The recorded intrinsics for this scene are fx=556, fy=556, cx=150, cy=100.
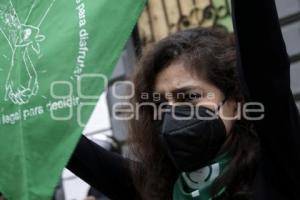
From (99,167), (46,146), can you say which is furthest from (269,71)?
(99,167)

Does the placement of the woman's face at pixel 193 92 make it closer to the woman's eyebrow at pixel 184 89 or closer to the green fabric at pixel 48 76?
the woman's eyebrow at pixel 184 89

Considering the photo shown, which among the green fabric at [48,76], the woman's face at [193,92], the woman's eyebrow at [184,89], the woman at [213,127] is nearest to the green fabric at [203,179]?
the woman at [213,127]

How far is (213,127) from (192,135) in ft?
0.25

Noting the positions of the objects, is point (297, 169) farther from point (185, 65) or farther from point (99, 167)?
point (99, 167)

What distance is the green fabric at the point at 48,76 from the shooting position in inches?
60.3

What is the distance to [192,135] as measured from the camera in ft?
5.73

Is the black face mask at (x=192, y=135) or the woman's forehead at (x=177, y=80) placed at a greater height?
the woman's forehead at (x=177, y=80)

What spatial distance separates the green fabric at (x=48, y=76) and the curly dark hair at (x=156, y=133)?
1.31ft

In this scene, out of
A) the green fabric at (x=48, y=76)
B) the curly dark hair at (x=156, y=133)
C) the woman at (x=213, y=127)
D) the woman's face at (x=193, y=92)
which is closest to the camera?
the woman at (x=213, y=127)

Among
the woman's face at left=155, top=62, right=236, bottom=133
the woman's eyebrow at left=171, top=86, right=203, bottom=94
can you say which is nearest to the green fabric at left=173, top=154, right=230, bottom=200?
the woman's face at left=155, top=62, right=236, bottom=133

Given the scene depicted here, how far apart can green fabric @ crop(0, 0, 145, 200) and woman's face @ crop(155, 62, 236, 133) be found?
340mm

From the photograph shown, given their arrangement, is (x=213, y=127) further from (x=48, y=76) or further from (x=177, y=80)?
(x=48, y=76)

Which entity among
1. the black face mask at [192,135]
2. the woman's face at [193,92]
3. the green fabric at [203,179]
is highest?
the woman's face at [193,92]

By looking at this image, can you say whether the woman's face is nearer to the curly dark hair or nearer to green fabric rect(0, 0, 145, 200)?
the curly dark hair
